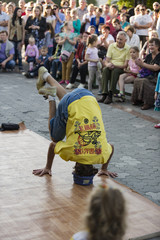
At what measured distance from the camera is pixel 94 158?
171 inches

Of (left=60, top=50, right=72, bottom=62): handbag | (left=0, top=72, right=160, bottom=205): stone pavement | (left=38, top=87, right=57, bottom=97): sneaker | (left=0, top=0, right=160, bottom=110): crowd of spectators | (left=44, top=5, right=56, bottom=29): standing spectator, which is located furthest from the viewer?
(left=44, top=5, right=56, bottom=29): standing spectator

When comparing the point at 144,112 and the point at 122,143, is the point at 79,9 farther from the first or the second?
the point at 122,143

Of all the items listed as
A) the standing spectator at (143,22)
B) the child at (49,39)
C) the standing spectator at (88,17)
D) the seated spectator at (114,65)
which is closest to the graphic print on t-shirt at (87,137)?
the seated spectator at (114,65)

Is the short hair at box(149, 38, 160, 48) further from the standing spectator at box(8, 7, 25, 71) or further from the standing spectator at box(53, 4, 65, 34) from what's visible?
the standing spectator at box(8, 7, 25, 71)

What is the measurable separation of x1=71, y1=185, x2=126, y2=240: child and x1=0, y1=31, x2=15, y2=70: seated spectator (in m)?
11.5

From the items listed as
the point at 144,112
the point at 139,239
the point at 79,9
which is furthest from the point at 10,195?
the point at 79,9

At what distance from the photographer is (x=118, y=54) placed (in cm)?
955

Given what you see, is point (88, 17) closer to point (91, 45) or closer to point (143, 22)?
point (143, 22)

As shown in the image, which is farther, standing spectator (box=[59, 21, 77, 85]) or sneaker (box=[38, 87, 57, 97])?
standing spectator (box=[59, 21, 77, 85])

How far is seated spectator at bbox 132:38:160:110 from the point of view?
340 inches

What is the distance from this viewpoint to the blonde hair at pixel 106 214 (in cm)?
180

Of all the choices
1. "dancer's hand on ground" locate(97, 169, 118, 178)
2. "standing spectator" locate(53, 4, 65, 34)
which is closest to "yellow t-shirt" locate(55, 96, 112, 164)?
"dancer's hand on ground" locate(97, 169, 118, 178)

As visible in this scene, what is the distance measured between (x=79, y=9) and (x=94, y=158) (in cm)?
1005

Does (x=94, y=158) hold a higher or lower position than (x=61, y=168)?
higher
